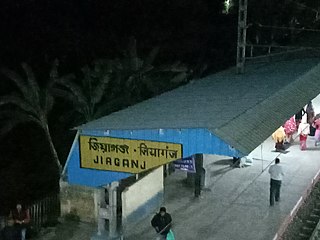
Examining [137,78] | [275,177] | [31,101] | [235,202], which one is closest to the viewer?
[275,177]

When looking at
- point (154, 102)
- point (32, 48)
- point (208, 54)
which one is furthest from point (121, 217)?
point (208, 54)

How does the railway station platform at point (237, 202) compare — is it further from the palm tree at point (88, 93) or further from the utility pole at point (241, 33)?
the utility pole at point (241, 33)

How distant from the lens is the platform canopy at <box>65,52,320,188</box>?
10.0m

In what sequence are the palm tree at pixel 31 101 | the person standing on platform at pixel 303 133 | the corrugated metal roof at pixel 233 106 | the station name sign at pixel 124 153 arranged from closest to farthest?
the station name sign at pixel 124 153
the corrugated metal roof at pixel 233 106
the palm tree at pixel 31 101
the person standing on platform at pixel 303 133

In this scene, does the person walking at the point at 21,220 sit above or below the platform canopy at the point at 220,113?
below

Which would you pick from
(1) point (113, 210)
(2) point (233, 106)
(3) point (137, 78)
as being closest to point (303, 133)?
(3) point (137, 78)

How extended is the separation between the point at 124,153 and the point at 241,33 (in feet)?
29.7

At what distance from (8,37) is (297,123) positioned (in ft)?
41.0

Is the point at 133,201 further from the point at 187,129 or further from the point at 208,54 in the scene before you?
the point at 208,54

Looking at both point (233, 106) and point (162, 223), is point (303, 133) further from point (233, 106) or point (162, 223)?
point (162, 223)

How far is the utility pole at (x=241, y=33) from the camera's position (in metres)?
16.6

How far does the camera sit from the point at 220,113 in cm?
1156

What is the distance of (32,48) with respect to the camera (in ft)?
63.1

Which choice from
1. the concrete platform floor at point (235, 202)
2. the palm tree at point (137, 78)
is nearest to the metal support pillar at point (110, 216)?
the concrete platform floor at point (235, 202)
